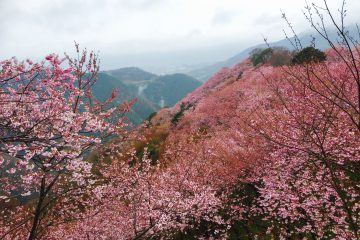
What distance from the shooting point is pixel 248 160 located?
21.8m

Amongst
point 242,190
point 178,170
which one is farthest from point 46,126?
point 242,190

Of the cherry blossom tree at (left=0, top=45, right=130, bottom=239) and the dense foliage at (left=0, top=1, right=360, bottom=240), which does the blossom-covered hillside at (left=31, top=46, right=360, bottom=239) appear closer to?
the dense foliage at (left=0, top=1, right=360, bottom=240)

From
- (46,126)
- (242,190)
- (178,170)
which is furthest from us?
(242,190)

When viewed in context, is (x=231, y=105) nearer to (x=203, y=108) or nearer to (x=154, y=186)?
(x=203, y=108)

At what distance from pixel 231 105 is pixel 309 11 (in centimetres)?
4159

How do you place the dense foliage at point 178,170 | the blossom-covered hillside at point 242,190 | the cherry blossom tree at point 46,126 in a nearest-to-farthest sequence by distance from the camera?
the cherry blossom tree at point 46,126, the dense foliage at point 178,170, the blossom-covered hillside at point 242,190

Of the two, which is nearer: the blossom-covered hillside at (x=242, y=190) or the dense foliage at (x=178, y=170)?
the dense foliage at (x=178, y=170)

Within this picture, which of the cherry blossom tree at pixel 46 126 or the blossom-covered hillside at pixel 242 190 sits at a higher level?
the cherry blossom tree at pixel 46 126

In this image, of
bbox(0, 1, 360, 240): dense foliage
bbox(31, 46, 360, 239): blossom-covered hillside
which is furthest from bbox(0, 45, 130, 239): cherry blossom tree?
bbox(31, 46, 360, 239): blossom-covered hillside

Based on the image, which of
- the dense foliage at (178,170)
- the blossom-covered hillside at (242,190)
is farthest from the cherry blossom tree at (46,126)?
the blossom-covered hillside at (242,190)

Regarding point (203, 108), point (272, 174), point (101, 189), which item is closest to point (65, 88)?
point (101, 189)

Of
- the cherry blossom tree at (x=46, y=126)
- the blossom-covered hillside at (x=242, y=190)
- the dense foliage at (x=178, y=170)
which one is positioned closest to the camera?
the cherry blossom tree at (x=46, y=126)

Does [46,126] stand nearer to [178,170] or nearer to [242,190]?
[178,170]

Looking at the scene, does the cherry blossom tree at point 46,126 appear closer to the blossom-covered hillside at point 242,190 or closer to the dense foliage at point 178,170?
the dense foliage at point 178,170
